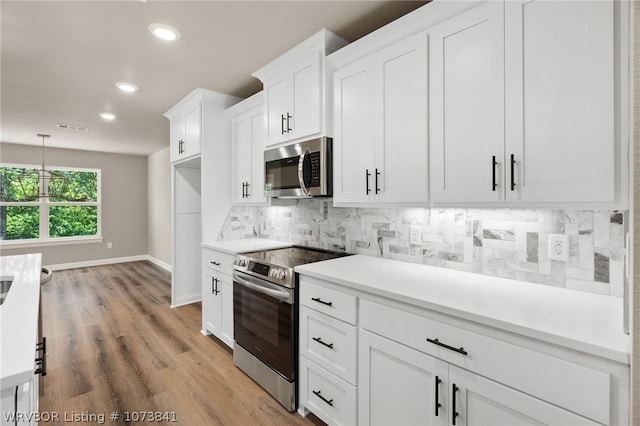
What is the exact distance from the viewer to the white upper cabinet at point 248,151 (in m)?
3.08

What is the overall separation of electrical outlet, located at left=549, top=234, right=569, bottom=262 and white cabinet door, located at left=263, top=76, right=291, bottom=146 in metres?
1.91

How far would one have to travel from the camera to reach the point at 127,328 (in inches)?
137

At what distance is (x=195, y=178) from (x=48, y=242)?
4.23 m

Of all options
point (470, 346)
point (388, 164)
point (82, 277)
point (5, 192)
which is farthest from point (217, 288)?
point (5, 192)

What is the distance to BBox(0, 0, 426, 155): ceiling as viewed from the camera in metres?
1.95

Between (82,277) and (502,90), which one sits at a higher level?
(502,90)

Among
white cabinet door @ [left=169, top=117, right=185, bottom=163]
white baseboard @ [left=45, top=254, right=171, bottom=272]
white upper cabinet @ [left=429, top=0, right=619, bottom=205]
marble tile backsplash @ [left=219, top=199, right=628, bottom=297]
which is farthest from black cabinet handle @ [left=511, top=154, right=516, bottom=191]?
white baseboard @ [left=45, top=254, right=171, bottom=272]

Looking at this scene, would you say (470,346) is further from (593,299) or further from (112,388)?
(112,388)

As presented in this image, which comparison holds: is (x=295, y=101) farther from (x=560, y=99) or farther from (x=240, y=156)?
(x=560, y=99)

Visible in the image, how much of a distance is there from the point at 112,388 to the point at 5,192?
227 inches

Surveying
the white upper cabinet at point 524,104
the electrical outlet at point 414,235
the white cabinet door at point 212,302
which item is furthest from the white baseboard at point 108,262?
the white upper cabinet at point 524,104

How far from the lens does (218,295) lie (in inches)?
121

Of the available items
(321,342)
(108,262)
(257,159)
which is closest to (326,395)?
(321,342)

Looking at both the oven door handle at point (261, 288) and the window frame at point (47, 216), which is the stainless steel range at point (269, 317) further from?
the window frame at point (47, 216)
